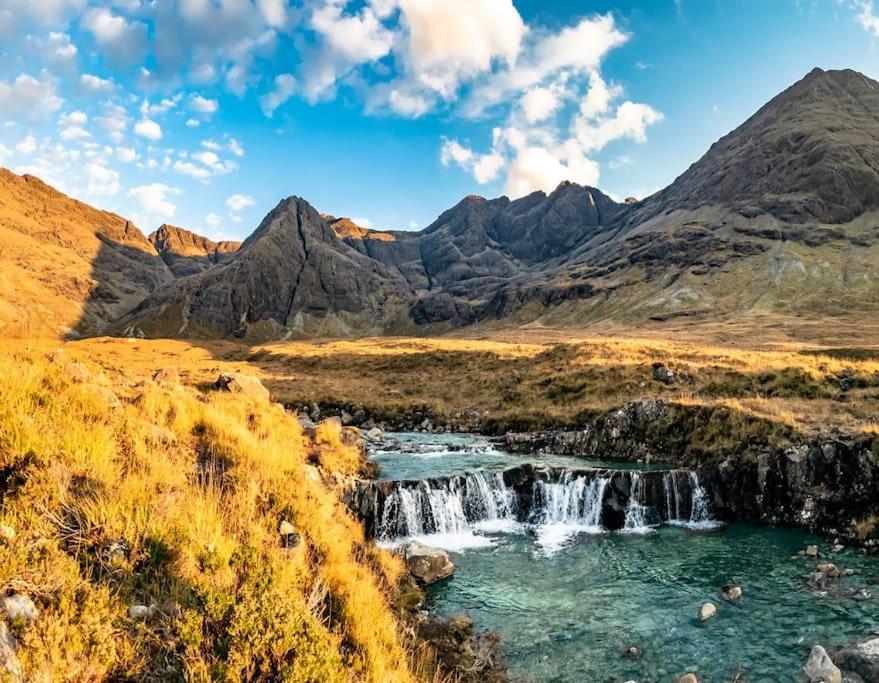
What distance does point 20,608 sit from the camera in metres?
4.86

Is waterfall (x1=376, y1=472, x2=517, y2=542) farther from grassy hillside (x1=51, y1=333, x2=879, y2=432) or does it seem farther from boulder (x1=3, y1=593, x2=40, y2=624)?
boulder (x1=3, y1=593, x2=40, y2=624)

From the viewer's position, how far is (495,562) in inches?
669

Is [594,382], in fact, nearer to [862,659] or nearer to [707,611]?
[707,611]

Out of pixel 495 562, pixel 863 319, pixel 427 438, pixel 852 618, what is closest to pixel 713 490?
pixel 852 618

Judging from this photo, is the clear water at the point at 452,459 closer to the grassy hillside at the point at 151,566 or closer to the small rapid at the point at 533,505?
the small rapid at the point at 533,505


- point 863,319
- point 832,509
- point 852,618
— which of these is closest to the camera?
point 852,618

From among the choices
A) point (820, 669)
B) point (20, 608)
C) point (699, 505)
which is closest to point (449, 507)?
point (699, 505)

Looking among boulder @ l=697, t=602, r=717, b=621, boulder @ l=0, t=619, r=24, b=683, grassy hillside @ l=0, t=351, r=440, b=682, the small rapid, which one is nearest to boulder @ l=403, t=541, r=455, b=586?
the small rapid

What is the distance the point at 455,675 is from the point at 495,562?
286 inches

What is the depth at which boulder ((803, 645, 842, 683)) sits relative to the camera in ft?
30.6

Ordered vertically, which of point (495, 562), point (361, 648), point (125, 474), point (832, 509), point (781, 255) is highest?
point (781, 255)

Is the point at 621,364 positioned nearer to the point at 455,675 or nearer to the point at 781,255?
the point at 455,675

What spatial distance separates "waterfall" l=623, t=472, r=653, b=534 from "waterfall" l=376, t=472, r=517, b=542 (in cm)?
477

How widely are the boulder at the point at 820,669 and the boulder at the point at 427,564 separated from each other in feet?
30.6
